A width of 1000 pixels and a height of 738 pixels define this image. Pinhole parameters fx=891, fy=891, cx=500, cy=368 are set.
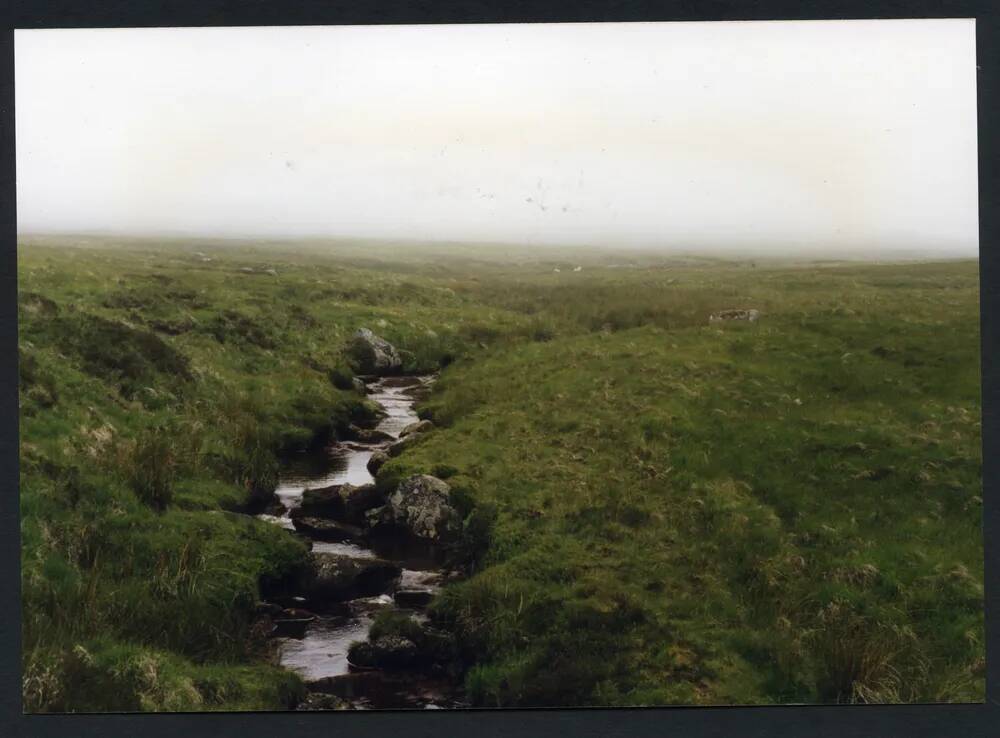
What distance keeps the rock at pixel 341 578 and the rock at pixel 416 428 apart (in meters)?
2.03

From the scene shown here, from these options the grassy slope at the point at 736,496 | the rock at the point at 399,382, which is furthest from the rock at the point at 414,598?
the rock at the point at 399,382

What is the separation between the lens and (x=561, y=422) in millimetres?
13086

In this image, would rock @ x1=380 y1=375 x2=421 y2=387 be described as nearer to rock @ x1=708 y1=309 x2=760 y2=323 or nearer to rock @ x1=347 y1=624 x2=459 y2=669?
rock @ x1=347 y1=624 x2=459 y2=669

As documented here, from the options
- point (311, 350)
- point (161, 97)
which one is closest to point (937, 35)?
point (311, 350)

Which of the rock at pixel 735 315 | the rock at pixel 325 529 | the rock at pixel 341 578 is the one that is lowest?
the rock at pixel 341 578

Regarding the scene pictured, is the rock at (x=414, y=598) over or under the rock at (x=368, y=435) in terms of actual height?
under

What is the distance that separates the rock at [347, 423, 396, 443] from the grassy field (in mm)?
209

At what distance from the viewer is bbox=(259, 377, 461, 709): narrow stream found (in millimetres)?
11625

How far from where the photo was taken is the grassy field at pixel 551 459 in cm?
1151

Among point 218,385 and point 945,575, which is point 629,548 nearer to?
point 945,575

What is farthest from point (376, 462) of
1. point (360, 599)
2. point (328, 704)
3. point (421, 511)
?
point (328, 704)

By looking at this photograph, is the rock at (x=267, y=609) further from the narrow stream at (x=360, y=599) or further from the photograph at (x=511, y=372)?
the narrow stream at (x=360, y=599)

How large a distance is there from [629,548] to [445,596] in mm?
2575

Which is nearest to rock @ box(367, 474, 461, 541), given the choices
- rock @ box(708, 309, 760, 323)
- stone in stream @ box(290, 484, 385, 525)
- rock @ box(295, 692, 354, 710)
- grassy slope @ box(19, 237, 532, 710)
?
stone in stream @ box(290, 484, 385, 525)
